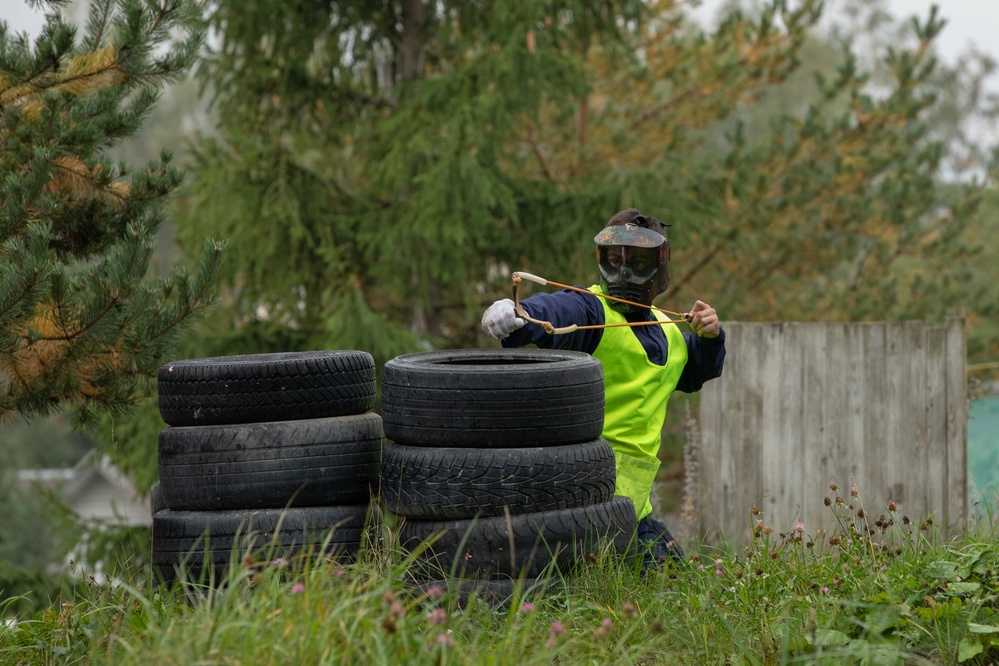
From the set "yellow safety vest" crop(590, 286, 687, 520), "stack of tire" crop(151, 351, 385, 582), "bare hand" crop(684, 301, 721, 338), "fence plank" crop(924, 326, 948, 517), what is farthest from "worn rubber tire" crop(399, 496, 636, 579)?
"fence plank" crop(924, 326, 948, 517)

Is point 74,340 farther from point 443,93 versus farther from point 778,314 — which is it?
point 778,314

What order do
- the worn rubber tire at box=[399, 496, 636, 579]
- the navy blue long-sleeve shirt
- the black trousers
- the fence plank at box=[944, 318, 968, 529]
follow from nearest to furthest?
the worn rubber tire at box=[399, 496, 636, 579]
the black trousers
the navy blue long-sleeve shirt
the fence plank at box=[944, 318, 968, 529]

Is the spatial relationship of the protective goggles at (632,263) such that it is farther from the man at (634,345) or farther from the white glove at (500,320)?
the white glove at (500,320)

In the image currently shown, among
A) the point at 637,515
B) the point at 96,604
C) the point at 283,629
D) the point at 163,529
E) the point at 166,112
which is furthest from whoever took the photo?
the point at 166,112

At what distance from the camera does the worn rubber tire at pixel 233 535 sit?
170 inches

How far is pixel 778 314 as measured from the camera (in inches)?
518

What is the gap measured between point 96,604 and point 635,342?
2589mm

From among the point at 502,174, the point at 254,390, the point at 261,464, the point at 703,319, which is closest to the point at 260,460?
the point at 261,464

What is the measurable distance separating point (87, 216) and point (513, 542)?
3.14m

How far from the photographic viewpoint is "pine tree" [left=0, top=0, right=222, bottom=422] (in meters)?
4.89

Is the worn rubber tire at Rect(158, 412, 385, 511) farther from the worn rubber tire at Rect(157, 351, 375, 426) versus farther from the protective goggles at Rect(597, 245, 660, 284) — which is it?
the protective goggles at Rect(597, 245, 660, 284)

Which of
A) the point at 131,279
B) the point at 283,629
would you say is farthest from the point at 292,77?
the point at 283,629

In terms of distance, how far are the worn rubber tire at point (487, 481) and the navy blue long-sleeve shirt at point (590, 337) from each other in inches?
25.0

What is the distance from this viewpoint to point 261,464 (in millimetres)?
4395
